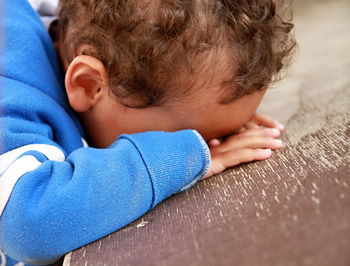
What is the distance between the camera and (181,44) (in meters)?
0.71

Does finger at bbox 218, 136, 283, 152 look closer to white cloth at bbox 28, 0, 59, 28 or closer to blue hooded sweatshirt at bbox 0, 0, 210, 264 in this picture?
blue hooded sweatshirt at bbox 0, 0, 210, 264

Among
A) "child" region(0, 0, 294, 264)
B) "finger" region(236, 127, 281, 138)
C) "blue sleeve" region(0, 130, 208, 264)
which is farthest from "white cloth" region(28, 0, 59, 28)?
"finger" region(236, 127, 281, 138)

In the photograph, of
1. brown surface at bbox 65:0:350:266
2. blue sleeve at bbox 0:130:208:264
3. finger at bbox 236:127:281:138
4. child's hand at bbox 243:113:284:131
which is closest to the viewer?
brown surface at bbox 65:0:350:266

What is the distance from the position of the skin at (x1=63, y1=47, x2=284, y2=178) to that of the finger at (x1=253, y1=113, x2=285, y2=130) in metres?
0.01

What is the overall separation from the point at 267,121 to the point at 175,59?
13.1 inches

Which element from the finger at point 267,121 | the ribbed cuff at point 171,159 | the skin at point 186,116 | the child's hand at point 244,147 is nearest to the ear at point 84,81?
the skin at point 186,116

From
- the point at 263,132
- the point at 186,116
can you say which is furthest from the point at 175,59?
the point at 263,132

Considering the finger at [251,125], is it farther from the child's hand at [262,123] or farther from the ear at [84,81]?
the ear at [84,81]

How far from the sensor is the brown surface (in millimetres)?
454

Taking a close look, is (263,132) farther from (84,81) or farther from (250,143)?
(84,81)

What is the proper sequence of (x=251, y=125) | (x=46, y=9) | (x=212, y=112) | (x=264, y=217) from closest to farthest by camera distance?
(x=264, y=217), (x=212, y=112), (x=251, y=125), (x=46, y=9)

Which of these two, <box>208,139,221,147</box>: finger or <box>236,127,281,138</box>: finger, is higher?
<box>236,127,281,138</box>: finger

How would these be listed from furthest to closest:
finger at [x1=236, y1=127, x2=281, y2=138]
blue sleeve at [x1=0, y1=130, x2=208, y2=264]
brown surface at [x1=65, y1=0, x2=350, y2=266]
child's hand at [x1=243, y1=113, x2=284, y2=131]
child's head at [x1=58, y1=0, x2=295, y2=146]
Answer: child's hand at [x1=243, y1=113, x2=284, y2=131]
finger at [x1=236, y1=127, x2=281, y2=138]
child's head at [x1=58, y1=0, x2=295, y2=146]
blue sleeve at [x1=0, y1=130, x2=208, y2=264]
brown surface at [x1=65, y1=0, x2=350, y2=266]

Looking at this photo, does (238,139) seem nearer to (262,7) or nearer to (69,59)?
(262,7)
